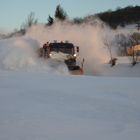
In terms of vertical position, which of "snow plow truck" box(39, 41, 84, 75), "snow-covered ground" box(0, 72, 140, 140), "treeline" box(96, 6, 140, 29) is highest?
"treeline" box(96, 6, 140, 29)

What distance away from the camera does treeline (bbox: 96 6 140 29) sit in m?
88.4

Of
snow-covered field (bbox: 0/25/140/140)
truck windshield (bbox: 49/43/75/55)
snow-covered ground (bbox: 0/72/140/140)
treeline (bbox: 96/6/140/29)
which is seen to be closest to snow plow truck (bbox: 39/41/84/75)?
truck windshield (bbox: 49/43/75/55)

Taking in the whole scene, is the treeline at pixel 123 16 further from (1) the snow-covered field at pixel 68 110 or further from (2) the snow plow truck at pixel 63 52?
(1) the snow-covered field at pixel 68 110

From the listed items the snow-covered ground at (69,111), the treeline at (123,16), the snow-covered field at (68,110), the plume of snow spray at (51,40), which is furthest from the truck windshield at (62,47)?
the treeline at (123,16)

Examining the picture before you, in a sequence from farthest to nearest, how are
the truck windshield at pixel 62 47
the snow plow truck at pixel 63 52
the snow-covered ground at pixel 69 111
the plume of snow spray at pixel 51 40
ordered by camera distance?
the plume of snow spray at pixel 51 40 < the truck windshield at pixel 62 47 < the snow plow truck at pixel 63 52 < the snow-covered ground at pixel 69 111

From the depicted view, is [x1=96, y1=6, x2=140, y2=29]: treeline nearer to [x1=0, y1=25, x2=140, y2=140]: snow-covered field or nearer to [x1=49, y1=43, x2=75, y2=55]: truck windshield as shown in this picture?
[x1=49, y1=43, x2=75, y2=55]: truck windshield

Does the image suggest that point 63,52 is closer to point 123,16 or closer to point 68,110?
point 68,110

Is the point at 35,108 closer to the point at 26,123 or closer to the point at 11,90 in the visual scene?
the point at 26,123

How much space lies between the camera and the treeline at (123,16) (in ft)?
290

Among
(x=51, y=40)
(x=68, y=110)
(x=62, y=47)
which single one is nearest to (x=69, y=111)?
(x=68, y=110)

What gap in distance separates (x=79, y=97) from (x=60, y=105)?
1.06 m

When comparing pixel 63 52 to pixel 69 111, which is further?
pixel 63 52

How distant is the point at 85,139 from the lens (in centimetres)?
638

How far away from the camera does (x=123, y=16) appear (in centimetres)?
10162
